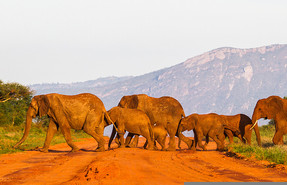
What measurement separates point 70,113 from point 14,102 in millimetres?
34868

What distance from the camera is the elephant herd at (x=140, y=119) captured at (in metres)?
21.0

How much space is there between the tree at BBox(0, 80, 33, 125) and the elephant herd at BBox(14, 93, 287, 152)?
25893 mm

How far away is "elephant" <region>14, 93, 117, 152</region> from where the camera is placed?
20.9m

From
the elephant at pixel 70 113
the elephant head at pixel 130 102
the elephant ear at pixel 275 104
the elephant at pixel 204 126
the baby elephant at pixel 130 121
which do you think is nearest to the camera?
the elephant at pixel 70 113

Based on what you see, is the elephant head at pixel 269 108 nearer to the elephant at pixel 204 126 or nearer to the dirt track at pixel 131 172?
the elephant at pixel 204 126

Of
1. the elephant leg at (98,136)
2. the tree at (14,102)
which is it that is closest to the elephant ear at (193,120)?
the elephant leg at (98,136)

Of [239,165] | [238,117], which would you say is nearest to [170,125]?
[238,117]

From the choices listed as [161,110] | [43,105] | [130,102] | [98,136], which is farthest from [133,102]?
[43,105]

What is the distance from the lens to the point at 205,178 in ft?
37.8

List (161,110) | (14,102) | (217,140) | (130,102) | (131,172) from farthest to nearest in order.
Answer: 1. (14,102)
2. (130,102)
3. (217,140)
4. (161,110)
5. (131,172)

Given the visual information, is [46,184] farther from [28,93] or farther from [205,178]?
[28,93]

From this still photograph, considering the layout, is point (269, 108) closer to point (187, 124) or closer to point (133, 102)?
point (187, 124)

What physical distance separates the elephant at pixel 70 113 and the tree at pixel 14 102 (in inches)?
1028

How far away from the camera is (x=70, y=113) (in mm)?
21031
